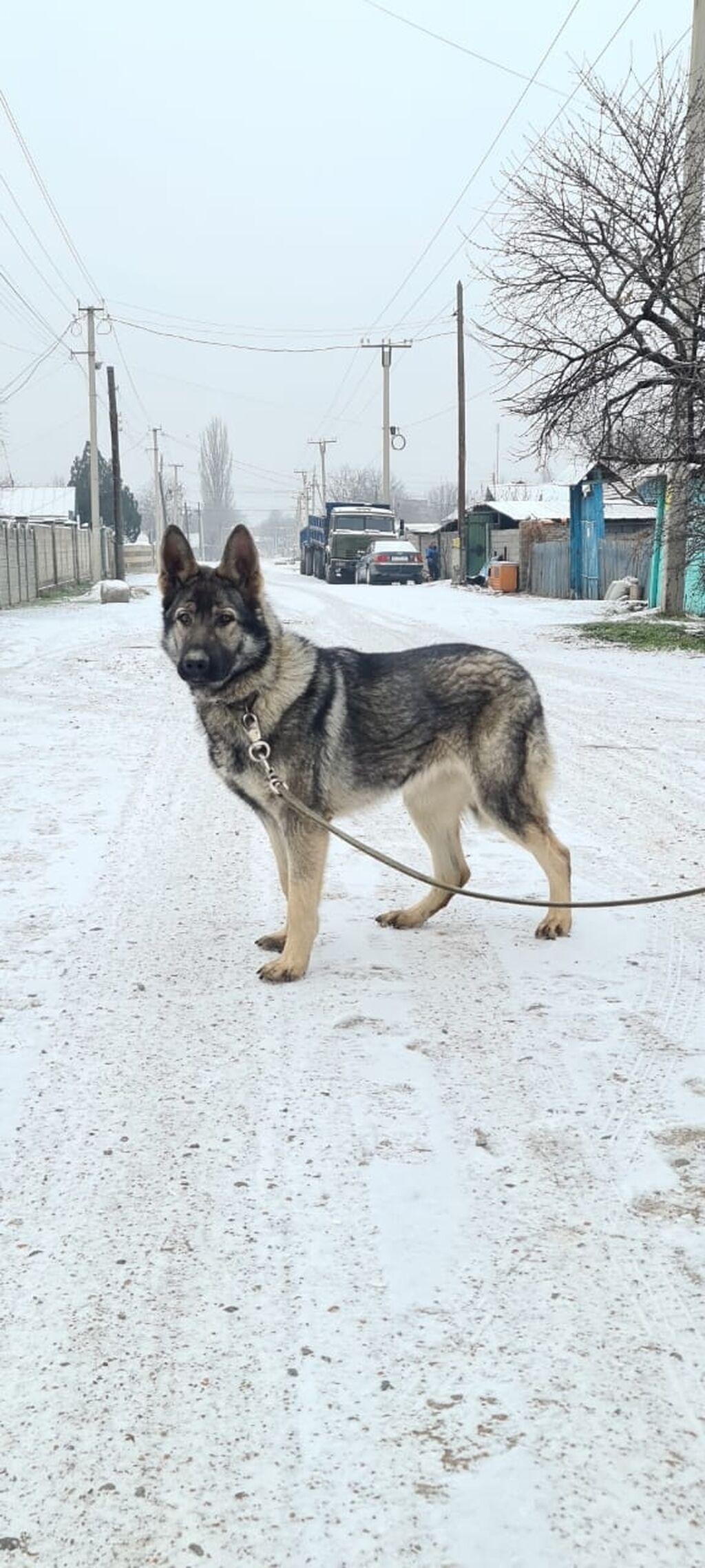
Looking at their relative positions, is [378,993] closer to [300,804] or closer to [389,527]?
[300,804]

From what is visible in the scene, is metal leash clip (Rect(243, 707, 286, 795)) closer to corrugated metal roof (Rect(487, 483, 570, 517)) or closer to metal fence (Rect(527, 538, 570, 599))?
metal fence (Rect(527, 538, 570, 599))

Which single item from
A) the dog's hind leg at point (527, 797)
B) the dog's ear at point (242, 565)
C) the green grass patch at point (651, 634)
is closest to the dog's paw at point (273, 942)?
the dog's hind leg at point (527, 797)

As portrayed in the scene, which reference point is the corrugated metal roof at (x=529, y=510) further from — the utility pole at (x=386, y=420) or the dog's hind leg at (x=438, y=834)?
the dog's hind leg at (x=438, y=834)

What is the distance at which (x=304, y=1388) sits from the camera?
204 cm

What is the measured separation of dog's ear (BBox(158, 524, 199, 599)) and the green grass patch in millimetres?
13035

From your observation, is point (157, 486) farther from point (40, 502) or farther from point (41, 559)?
point (41, 559)

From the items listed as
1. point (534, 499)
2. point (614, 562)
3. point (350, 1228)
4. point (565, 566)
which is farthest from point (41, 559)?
point (534, 499)

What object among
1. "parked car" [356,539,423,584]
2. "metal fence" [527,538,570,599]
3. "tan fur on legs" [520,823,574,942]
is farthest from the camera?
"parked car" [356,539,423,584]

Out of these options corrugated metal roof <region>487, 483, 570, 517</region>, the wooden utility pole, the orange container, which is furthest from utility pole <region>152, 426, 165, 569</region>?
the orange container

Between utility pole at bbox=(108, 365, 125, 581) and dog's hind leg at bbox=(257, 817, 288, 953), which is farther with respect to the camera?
utility pole at bbox=(108, 365, 125, 581)

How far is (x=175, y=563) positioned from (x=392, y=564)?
38266 millimetres

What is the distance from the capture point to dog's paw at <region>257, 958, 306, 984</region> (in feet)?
13.5

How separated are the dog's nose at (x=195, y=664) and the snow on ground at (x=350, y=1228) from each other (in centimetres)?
114

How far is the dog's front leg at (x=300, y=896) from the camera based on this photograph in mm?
4121
